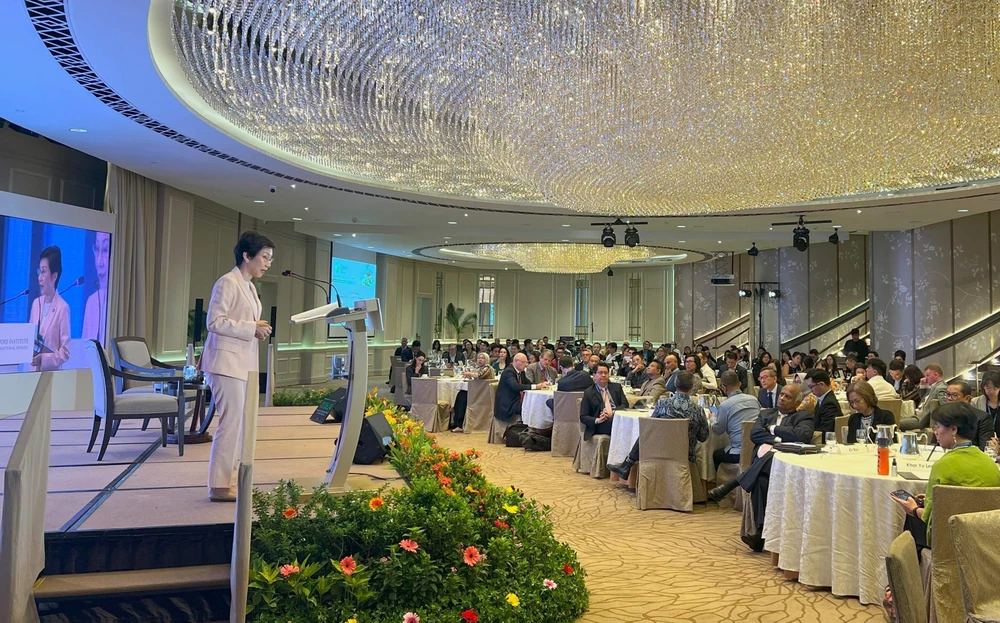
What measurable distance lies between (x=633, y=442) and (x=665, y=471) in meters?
0.74

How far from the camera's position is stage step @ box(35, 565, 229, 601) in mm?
3186

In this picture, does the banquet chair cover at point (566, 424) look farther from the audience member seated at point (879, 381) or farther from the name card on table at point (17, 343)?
the name card on table at point (17, 343)

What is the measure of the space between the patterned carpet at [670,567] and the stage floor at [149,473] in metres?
1.52

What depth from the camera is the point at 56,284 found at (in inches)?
348

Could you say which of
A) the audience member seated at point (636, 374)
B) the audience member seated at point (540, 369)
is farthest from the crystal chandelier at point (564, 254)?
the audience member seated at point (636, 374)

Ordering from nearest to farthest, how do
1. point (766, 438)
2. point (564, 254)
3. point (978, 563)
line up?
point (978, 563)
point (766, 438)
point (564, 254)

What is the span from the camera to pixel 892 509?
421 cm

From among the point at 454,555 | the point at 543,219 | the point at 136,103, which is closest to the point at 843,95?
the point at 454,555

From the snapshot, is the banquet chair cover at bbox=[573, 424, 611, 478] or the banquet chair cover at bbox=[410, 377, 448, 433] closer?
the banquet chair cover at bbox=[573, 424, 611, 478]

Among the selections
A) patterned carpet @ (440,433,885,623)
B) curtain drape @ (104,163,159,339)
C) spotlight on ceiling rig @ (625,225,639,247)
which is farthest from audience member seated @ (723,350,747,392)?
curtain drape @ (104,163,159,339)

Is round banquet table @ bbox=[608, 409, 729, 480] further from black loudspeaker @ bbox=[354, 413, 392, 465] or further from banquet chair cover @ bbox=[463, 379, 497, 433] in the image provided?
banquet chair cover @ bbox=[463, 379, 497, 433]

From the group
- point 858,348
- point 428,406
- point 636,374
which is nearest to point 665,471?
point 636,374

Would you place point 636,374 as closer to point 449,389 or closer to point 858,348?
point 449,389

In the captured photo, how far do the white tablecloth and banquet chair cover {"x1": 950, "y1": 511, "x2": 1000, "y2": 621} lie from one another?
680cm
